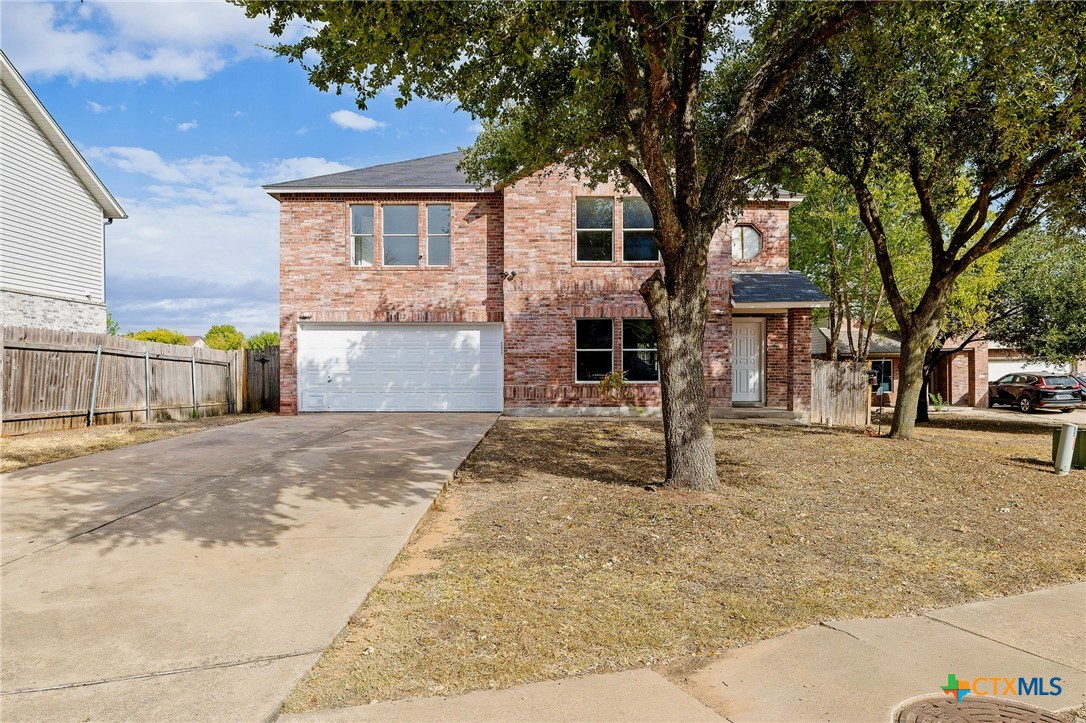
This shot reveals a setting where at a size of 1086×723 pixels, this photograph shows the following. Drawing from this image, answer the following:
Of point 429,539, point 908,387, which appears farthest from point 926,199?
point 429,539

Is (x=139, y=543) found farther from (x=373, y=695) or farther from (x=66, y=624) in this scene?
(x=373, y=695)

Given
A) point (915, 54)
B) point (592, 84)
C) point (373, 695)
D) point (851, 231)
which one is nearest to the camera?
point (373, 695)

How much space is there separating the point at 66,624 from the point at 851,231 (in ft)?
70.3

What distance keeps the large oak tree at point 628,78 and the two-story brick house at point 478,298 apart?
705cm

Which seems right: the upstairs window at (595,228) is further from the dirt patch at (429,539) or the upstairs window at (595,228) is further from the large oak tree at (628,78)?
the dirt patch at (429,539)

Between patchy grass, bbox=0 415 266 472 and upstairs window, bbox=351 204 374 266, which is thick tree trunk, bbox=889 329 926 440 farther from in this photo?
patchy grass, bbox=0 415 266 472

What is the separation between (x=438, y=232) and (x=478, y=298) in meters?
1.98

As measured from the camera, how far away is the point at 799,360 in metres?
16.7

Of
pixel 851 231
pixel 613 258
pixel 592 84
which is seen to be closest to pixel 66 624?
pixel 592 84

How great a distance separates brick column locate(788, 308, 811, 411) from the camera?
645 inches

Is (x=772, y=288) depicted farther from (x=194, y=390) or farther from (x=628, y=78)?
(x=194, y=390)

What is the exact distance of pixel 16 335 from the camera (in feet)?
37.1

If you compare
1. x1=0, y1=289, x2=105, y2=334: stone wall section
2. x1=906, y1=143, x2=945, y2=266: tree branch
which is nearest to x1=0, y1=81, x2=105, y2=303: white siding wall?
x1=0, y1=289, x2=105, y2=334: stone wall section

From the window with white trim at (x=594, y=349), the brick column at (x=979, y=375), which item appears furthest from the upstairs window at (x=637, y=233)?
the brick column at (x=979, y=375)
